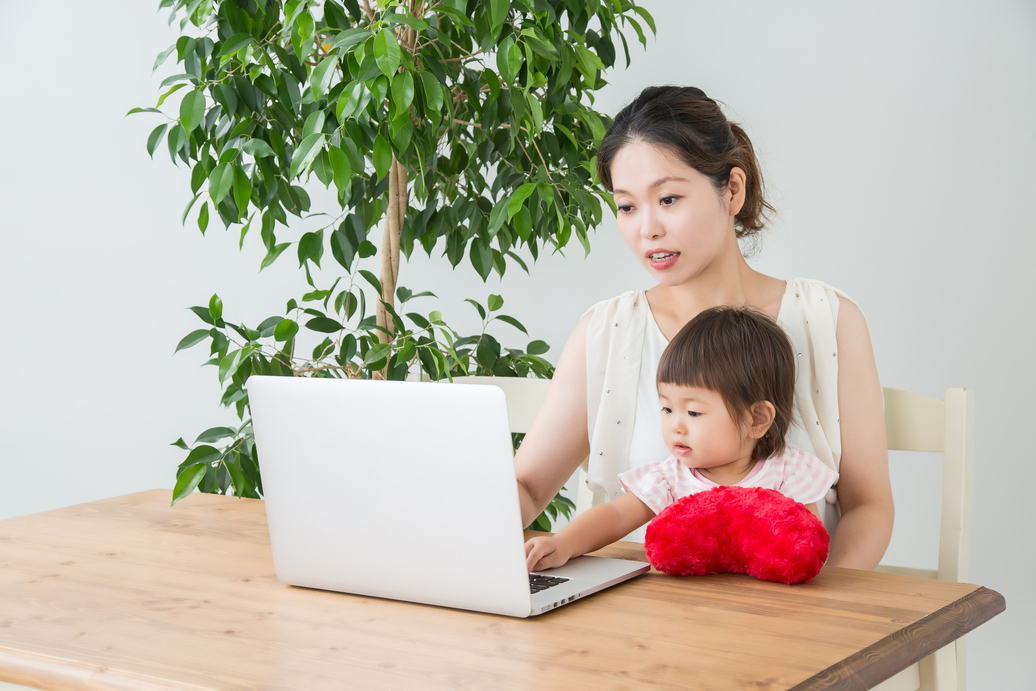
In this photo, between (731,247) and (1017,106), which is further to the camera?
(1017,106)

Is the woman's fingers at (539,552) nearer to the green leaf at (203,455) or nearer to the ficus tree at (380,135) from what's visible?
the ficus tree at (380,135)

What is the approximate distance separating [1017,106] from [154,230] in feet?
8.36

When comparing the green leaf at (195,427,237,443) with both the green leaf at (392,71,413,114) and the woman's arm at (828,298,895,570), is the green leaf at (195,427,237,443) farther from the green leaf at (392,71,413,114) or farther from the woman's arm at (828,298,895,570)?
the woman's arm at (828,298,895,570)

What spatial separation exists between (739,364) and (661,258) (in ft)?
0.76

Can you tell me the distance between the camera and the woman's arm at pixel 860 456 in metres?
1.24

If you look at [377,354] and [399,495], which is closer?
[399,495]

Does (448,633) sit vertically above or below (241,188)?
below

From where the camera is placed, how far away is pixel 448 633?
82 centimetres

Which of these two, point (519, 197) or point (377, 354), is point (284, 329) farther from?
point (519, 197)

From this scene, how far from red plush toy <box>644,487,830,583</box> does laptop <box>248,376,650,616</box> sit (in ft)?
0.19

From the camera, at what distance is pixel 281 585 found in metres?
0.99

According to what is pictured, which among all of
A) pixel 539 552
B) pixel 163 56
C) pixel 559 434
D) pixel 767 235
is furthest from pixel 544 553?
pixel 767 235

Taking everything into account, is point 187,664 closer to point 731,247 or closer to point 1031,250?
point 731,247

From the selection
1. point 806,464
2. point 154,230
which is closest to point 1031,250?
point 806,464
